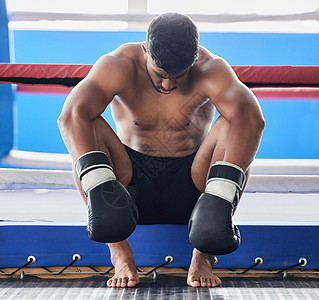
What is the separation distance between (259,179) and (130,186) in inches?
30.2

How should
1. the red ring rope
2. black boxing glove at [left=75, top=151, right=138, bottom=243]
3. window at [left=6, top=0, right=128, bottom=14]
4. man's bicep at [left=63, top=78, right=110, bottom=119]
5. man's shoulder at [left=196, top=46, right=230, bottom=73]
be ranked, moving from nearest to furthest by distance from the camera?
black boxing glove at [left=75, top=151, right=138, bottom=243], man's bicep at [left=63, top=78, right=110, bottom=119], man's shoulder at [left=196, top=46, right=230, bottom=73], the red ring rope, window at [left=6, top=0, right=128, bottom=14]

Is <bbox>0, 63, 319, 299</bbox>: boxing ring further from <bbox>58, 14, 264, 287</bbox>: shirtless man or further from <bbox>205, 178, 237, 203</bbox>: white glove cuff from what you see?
<bbox>205, 178, 237, 203</bbox>: white glove cuff

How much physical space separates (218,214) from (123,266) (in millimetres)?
285

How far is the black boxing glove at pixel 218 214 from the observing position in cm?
90

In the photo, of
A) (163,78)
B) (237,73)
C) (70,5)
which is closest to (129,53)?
(163,78)

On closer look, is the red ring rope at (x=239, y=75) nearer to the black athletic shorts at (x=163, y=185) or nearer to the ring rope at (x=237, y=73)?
the ring rope at (x=237, y=73)

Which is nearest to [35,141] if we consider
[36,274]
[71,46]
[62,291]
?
[71,46]

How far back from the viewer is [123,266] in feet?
3.46

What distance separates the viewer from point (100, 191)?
0.91 m

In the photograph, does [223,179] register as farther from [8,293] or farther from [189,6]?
[189,6]

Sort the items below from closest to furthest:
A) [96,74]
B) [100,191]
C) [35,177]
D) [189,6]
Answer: [100,191] → [96,74] → [35,177] → [189,6]

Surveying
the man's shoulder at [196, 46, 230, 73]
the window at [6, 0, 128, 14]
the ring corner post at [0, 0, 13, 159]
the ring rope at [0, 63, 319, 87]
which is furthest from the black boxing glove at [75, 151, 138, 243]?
the window at [6, 0, 128, 14]

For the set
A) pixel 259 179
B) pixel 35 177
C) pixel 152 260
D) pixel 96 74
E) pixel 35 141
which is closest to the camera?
pixel 96 74

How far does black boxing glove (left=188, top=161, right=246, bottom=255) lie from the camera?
2.96ft
